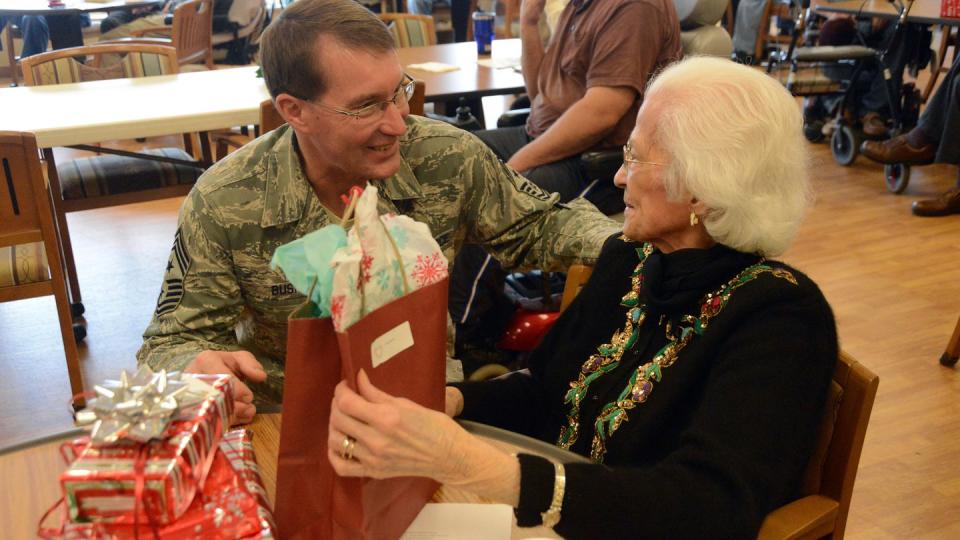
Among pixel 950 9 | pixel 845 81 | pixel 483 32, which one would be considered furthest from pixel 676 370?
pixel 845 81

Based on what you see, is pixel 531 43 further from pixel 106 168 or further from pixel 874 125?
pixel 874 125

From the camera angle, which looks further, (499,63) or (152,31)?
(152,31)

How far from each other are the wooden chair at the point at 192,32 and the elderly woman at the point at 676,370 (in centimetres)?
425

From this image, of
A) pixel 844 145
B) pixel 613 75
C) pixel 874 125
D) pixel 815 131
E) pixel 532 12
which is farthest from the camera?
pixel 815 131

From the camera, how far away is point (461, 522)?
1.14 meters

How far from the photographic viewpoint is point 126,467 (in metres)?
0.89

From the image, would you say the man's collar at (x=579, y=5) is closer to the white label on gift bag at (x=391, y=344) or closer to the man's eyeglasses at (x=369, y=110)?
the man's eyeglasses at (x=369, y=110)

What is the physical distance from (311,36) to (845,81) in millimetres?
4664

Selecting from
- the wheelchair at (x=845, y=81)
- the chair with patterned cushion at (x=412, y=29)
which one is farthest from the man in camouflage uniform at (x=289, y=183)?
the wheelchair at (x=845, y=81)

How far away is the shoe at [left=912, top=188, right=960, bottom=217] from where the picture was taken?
441 cm

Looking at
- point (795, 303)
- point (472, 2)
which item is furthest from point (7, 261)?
point (472, 2)

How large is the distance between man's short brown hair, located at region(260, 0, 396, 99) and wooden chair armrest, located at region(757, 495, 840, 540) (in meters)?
1.01

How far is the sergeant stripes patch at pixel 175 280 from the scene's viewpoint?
1533 mm

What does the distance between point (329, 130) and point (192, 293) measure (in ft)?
1.25
